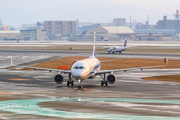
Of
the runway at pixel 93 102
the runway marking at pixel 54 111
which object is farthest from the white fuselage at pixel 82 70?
the runway marking at pixel 54 111

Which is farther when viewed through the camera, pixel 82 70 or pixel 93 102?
pixel 82 70

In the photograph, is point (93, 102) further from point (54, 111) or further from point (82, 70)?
point (82, 70)

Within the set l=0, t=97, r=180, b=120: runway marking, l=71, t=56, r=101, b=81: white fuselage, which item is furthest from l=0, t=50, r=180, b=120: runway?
l=71, t=56, r=101, b=81: white fuselage

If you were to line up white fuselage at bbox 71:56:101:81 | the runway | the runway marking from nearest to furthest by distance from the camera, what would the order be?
the runway marking, the runway, white fuselage at bbox 71:56:101:81

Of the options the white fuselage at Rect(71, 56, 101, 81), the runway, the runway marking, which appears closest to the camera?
the runway marking

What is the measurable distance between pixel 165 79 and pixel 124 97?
20444mm

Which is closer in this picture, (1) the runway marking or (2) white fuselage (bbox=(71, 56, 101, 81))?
(1) the runway marking

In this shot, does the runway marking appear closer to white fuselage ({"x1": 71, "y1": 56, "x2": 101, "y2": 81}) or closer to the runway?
the runway

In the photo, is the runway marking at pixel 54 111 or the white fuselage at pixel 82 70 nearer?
the runway marking at pixel 54 111

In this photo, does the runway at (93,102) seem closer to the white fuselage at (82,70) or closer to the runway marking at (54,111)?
the runway marking at (54,111)

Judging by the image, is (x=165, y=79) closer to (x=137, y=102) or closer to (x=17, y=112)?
(x=137, y=102)

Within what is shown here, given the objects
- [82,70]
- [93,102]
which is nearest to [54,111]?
[93,102]

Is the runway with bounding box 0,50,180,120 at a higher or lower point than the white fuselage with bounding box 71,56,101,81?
lower

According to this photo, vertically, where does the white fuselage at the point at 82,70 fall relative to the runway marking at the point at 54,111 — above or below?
above
